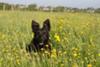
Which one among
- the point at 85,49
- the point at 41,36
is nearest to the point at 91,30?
the point at 41,36

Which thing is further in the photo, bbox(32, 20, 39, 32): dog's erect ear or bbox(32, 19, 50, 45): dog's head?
bbox(32, 20, 39, 32): dog's erect ear

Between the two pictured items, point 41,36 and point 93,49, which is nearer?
point 93,49

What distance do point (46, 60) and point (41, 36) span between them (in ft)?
5.76

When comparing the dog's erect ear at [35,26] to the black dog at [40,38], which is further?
the dog's erect ear at [35,26]

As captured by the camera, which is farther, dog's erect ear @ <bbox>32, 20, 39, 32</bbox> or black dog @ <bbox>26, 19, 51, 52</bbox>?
dog's erect ear @ <bbox>32, 20, 39, 32</bbox>

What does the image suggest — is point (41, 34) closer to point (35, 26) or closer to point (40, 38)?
point (40, 38)

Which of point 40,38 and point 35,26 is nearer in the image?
point 40,38

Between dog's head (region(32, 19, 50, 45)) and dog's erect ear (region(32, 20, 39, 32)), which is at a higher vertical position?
dog's erect ear (region(32, 20, 39, 32))

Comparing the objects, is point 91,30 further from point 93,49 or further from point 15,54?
point 15,54

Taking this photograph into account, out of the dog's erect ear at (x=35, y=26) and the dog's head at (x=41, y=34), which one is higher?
the dog's erect ear at (x=35, y=26)

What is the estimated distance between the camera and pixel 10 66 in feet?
13.4

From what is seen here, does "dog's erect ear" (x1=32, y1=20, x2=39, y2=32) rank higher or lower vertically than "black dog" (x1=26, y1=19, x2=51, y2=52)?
higher

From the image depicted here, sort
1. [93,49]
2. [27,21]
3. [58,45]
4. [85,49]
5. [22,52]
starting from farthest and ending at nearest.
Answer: [27,21] < [58,45] < [85,49] < [93,49] < [22,52]

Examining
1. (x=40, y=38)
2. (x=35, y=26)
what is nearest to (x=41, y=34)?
(x=40, y=38)
